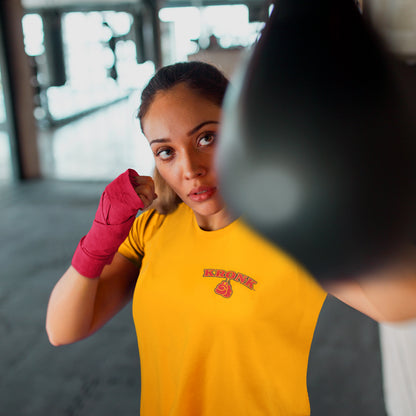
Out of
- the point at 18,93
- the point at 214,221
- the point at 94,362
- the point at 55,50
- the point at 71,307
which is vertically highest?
the point at 214,221

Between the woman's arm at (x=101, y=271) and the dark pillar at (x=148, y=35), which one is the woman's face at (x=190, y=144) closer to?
the woman's arm at (x=101, y=271)

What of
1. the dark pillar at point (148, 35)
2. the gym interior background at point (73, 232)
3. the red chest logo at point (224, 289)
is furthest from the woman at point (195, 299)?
the dark pillar at point (148, 35)

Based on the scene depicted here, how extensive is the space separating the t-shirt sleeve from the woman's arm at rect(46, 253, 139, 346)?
0.02 meters

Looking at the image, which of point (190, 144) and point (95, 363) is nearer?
point (190, 144)

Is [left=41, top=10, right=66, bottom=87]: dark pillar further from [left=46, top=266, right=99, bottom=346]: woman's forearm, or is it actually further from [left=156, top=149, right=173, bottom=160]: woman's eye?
[left=156, top=149, right=173, bottom=160]: woman's eye

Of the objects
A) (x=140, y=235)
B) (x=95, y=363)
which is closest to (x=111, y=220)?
(x=140, y=235)

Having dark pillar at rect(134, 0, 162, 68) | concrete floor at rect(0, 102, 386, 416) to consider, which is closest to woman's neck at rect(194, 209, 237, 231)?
concrete floor at rect(0, 102, 386, 416)

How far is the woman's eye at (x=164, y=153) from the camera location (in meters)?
0.58

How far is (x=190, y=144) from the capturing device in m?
0.51

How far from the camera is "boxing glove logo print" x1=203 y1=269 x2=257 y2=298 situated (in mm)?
676

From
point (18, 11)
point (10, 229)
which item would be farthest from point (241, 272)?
point (18, 11)

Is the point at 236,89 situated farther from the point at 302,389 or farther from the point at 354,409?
the point at 354,409

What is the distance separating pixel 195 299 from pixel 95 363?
1.62 m

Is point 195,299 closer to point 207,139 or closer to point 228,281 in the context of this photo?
point 228,281
